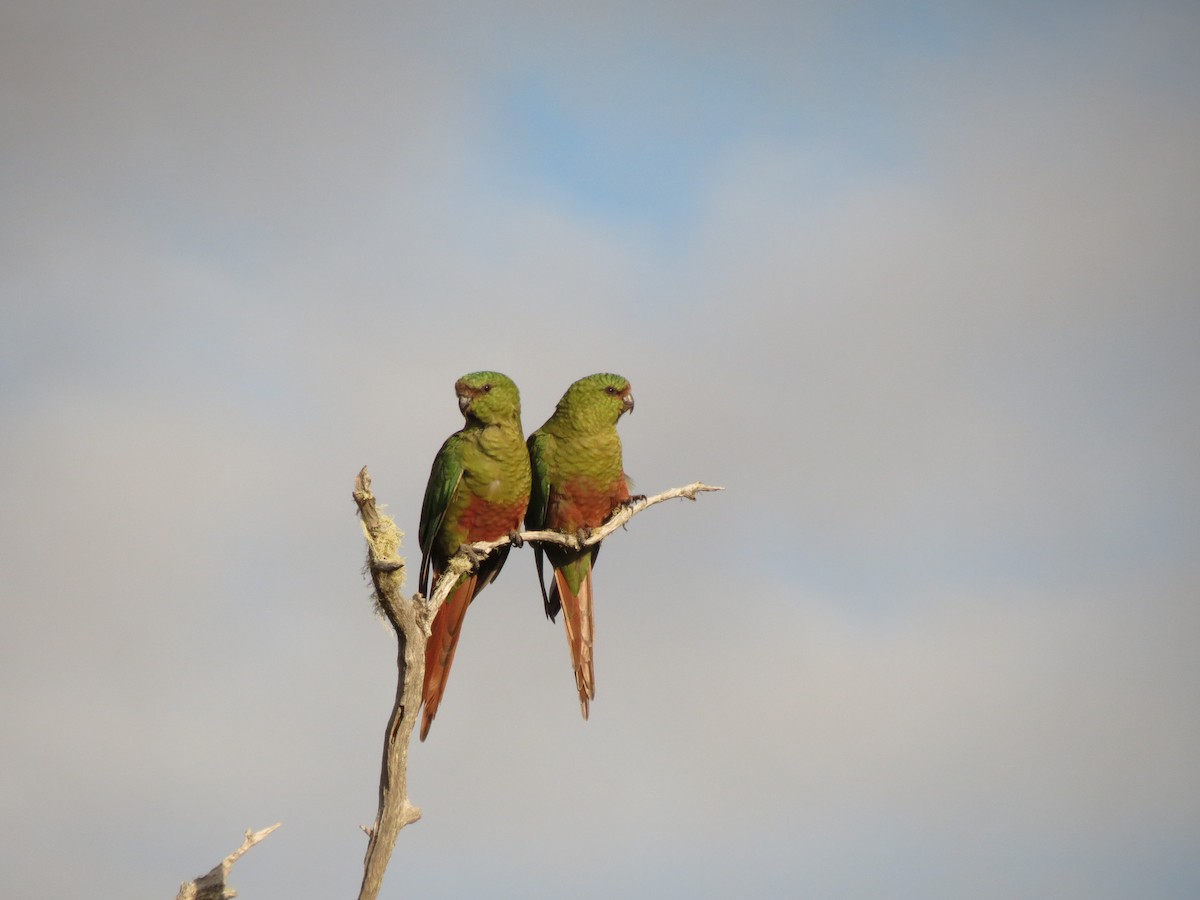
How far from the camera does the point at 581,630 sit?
10.5 m

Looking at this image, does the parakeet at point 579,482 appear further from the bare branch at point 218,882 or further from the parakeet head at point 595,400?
the bare branch at point 218,882

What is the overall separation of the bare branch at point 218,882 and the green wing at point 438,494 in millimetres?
2516

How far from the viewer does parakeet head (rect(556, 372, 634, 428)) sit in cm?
1033

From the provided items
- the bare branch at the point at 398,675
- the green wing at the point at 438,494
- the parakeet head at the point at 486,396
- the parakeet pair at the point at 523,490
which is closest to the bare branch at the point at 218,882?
the bare branch at the point at 398,675

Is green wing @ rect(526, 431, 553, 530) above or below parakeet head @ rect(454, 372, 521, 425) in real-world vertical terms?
below

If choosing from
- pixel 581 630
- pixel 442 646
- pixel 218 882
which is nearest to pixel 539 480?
pixel 581 630

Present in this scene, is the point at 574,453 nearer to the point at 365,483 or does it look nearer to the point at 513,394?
the point at 513,394

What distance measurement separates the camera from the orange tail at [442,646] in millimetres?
9516

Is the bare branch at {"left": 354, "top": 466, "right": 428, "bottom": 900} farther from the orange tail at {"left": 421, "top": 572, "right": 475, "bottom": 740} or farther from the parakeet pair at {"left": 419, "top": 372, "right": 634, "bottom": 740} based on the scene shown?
the parakeet pair at {"left": 419, "top": 372, "right": 634, "bottom": 740}

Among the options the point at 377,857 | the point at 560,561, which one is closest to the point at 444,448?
the point at 560,561

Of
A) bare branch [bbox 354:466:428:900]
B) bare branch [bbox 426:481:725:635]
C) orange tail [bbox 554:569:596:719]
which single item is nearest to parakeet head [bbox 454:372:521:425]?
bare branch [bbox 426:481:725:635]

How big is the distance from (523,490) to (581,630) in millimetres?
1324

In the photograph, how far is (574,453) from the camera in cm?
1027

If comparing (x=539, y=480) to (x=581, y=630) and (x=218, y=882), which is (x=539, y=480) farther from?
(x=218, y=882)
